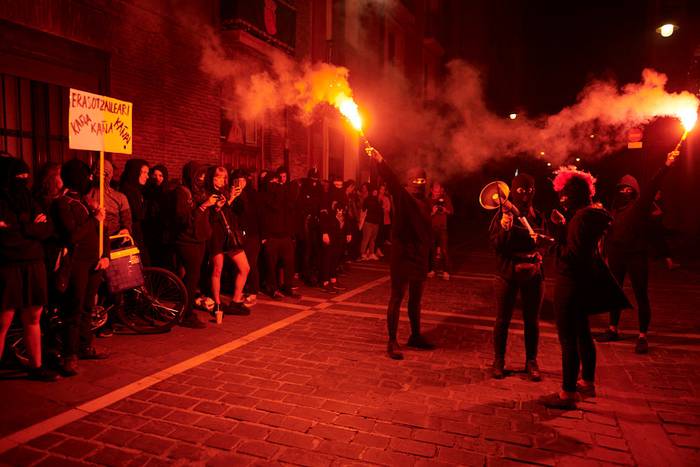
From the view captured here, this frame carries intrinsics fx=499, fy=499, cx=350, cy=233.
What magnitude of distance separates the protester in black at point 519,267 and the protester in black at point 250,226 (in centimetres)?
422

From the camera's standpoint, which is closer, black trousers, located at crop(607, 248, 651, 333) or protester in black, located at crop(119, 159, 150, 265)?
black trousers, located at crop(607, 248, 651, 333)

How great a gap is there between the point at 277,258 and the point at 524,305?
466 centimetres

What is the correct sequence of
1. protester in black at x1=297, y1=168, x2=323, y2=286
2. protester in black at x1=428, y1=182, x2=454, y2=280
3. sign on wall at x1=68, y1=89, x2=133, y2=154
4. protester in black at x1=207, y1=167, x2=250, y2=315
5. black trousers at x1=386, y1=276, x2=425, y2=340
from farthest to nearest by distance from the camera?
protester in black at x1=428, y1=182, x2=454, y2=280 < protester in black at x1=297, y1=168, x2=323, y2=286 < protester in black at x1=207, y1=167, x2=250, y2=315 < black trousers at x1=386, y1=276, x2=425, y2=340 < sign on wall at x1=68, y1=89, x2=133, y2=154

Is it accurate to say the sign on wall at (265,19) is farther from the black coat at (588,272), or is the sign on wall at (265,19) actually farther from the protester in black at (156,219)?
the black coat at (588,272)

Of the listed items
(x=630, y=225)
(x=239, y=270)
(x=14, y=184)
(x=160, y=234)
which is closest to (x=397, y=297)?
(x=630, y=225)

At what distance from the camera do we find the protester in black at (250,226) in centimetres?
794

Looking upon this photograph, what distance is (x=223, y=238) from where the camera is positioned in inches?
285

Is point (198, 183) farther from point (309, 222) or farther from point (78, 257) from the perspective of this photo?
point (309, 222)

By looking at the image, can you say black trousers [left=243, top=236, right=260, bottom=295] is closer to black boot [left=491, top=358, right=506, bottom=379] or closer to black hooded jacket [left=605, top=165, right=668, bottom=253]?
black boot [left=491, top=358, right=506, bottom=379]

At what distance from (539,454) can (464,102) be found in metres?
19.2

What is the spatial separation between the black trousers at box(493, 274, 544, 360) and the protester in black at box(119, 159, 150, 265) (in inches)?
195

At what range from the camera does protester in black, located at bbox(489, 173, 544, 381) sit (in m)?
4.94

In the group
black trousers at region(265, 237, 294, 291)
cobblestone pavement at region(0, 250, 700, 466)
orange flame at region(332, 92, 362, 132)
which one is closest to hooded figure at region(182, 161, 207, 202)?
black trousers at region(265, 237, 294, 291)

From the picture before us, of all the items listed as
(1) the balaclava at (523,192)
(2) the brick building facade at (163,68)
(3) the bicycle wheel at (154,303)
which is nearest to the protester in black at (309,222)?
(2) the brick building facade at (163,68)
